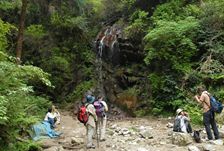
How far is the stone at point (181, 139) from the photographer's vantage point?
33.0 feet

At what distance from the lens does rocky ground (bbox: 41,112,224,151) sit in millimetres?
9961

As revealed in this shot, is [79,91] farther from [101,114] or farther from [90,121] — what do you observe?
[90,121]

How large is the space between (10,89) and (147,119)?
7754 millimetres

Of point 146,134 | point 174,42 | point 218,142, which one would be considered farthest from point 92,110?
point 174,42

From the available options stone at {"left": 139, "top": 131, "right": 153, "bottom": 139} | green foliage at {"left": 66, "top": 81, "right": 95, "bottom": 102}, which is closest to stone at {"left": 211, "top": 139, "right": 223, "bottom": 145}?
stone at {"left": 139, "top": 131, "right": 153, "bottom": 139}

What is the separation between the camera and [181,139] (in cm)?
1016

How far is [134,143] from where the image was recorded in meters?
10.8

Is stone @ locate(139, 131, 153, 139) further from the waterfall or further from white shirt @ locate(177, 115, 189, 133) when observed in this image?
the waterfall

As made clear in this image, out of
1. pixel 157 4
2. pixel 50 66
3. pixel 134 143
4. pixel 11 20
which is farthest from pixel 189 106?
pixel 11 20

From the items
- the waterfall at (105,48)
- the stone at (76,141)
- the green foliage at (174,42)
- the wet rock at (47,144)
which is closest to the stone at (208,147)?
the stone at (76,141)

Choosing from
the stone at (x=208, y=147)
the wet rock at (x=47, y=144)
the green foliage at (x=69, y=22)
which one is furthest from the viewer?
the green foliage at (x=69, y=22)

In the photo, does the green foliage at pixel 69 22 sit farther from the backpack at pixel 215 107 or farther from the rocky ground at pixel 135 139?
the backpack at pixel 215 107

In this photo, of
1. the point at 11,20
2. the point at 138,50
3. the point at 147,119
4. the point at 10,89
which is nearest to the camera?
the point at 10,89

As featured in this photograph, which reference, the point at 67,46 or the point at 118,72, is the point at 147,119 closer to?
the point at 118,72
